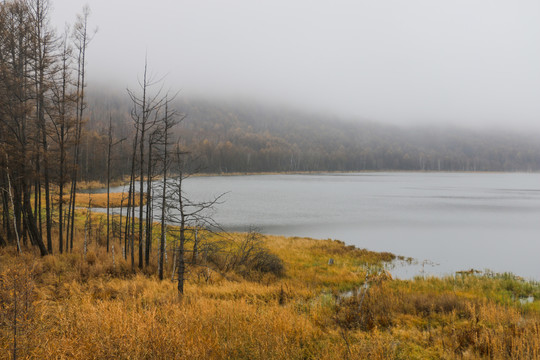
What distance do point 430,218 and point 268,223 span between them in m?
22.0

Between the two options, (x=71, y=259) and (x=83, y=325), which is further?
(x=71, y=259)

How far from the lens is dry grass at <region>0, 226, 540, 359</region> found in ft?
15.1

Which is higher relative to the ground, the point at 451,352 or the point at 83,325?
the point at 83,325

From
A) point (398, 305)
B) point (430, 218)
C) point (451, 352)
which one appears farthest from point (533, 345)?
point (430, 218)

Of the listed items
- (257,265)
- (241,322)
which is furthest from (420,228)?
(241,322)

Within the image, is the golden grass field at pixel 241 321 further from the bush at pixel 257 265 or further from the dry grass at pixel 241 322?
the bush at pixel 257 265

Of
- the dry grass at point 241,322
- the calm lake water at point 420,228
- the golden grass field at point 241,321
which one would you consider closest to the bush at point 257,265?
the golden grass field at point 241,321

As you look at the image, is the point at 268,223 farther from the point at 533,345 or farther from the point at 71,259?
the point at 533,345

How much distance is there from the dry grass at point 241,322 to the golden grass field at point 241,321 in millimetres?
29

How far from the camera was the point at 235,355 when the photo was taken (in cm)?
498

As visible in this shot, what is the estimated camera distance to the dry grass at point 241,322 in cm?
459

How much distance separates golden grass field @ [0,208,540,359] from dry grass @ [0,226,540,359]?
0.09 ft

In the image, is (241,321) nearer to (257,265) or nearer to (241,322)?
(241,322)

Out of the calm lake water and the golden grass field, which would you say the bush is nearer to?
the golden grass field
